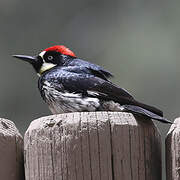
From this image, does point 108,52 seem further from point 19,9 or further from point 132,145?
point 132,145

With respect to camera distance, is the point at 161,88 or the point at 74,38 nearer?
the point at 161,88

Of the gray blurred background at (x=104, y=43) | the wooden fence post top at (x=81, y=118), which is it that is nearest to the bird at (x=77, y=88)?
the wooden fence post top at (x=81, y=118)

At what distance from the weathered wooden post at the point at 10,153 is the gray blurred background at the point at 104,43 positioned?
834 cm

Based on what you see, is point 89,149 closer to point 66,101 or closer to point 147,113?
point 147,113

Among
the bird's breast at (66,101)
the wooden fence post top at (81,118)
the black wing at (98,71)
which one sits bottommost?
the bird's breast at (66,101)

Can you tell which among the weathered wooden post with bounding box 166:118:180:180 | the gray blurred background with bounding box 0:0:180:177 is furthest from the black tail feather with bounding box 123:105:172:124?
the gray blurred background with bounding box 0:0:180:177

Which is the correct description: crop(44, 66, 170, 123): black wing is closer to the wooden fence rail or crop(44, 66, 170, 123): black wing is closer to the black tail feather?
the black tail feather

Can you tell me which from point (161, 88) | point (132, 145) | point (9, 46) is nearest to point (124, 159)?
point (132, 145)

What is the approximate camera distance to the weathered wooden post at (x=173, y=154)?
3.64 metres

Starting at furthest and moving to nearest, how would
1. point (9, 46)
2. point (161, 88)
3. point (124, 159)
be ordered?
1. point (9, 46)
2. point (161, 88)
3. point (124, 159)

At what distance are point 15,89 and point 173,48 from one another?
3098 millimetres

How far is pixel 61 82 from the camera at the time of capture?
530 centimetres

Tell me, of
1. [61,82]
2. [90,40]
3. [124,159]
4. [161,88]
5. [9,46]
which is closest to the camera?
[124,159]

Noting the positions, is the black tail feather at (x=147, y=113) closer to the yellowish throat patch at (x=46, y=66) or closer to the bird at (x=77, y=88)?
the bird at (x=77, y=88)
